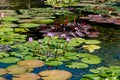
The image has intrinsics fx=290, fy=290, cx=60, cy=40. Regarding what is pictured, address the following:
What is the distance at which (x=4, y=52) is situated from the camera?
257 inches

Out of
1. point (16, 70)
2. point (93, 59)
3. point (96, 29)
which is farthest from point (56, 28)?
point (16, 70)

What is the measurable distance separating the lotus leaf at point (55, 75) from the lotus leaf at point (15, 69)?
13.9 inches

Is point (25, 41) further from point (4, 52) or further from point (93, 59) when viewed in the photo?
point (93, 59)

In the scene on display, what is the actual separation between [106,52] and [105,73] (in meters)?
1.66

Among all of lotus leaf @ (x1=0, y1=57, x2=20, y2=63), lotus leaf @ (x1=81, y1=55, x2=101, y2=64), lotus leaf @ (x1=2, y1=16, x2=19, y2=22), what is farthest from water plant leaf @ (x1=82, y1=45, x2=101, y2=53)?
lotus leaf @ (x1=2, y1=16, x2=19, y2=22)

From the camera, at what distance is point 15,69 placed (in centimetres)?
554

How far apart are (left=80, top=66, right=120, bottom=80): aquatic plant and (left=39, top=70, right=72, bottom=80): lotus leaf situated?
325mm

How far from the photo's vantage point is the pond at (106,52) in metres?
5.65

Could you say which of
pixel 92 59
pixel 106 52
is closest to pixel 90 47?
pixel 106 52

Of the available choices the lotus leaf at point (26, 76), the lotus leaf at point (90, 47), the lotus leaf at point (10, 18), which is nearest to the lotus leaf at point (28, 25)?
the lotus leaf at point (10, 18)

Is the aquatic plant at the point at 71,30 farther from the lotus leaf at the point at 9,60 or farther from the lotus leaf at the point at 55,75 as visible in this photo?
the lotus leaf at the point at 55,75

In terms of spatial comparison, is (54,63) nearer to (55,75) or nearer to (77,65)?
(77,65)

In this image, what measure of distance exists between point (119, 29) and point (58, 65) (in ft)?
13.6

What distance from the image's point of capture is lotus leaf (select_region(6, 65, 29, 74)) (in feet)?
17.8
